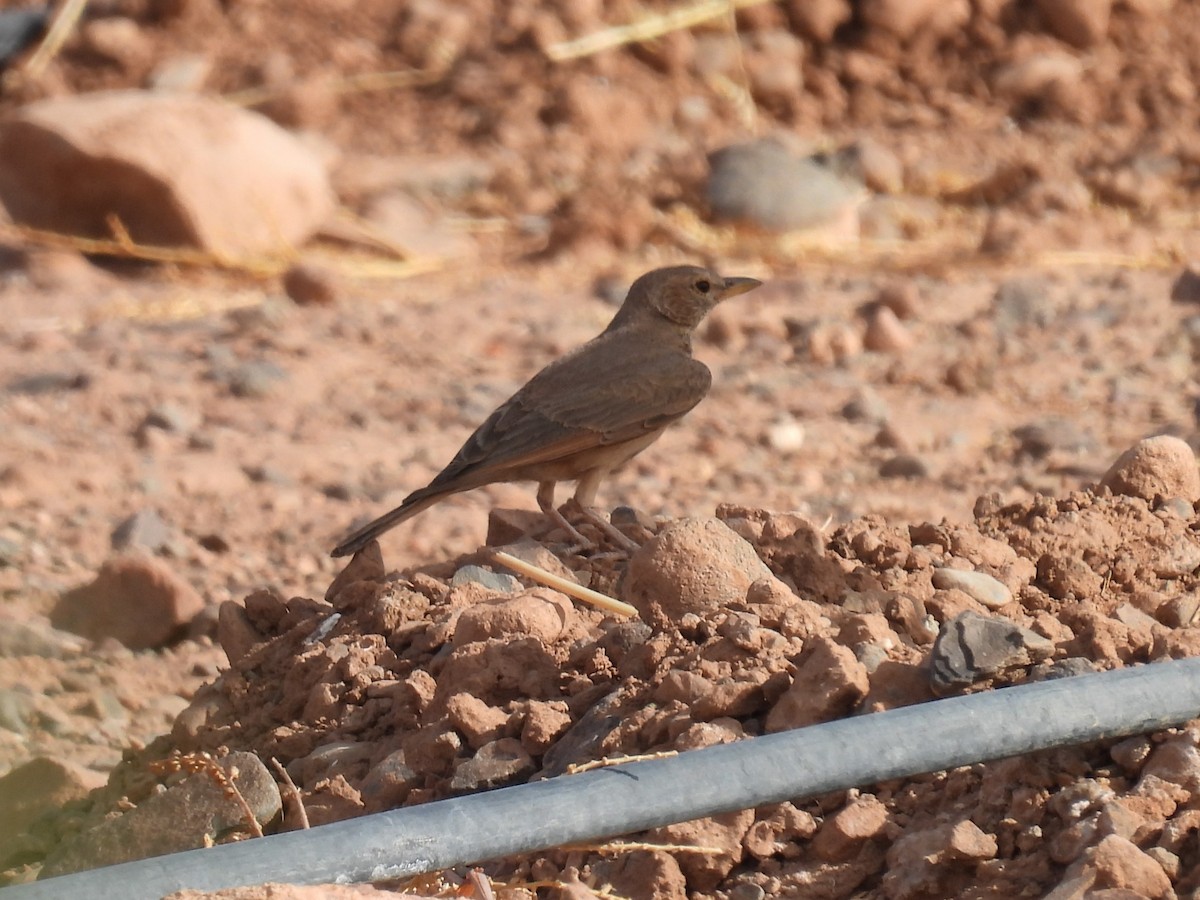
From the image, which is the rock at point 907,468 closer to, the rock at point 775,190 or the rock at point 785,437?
the rock at point 785,437

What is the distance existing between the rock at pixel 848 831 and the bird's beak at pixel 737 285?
10.6 ft

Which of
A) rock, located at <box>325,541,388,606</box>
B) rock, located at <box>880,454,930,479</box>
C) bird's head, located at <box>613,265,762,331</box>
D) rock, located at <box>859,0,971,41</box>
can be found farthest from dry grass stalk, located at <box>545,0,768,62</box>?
rock, located at <box>325,541,388,606</box>

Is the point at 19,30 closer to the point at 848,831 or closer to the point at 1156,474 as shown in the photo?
the point at 1156,474

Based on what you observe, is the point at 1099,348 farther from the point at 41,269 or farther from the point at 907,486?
the point at 41,269

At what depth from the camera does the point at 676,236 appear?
34.2 ft

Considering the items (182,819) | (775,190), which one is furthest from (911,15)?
(182,819)

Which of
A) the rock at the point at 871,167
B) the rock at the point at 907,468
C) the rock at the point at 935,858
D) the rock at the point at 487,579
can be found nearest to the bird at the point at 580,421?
the rock at the point at 487,579

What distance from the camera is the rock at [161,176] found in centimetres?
1051

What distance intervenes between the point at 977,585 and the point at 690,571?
2.14 ft

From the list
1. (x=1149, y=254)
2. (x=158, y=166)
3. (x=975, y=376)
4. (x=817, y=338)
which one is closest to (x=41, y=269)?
(x=158, y=166)

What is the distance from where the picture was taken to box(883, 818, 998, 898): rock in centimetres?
324

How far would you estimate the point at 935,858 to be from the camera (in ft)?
10.7

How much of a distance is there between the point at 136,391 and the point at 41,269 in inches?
93.5

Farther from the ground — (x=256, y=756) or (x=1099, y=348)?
(x=256, y=756)
